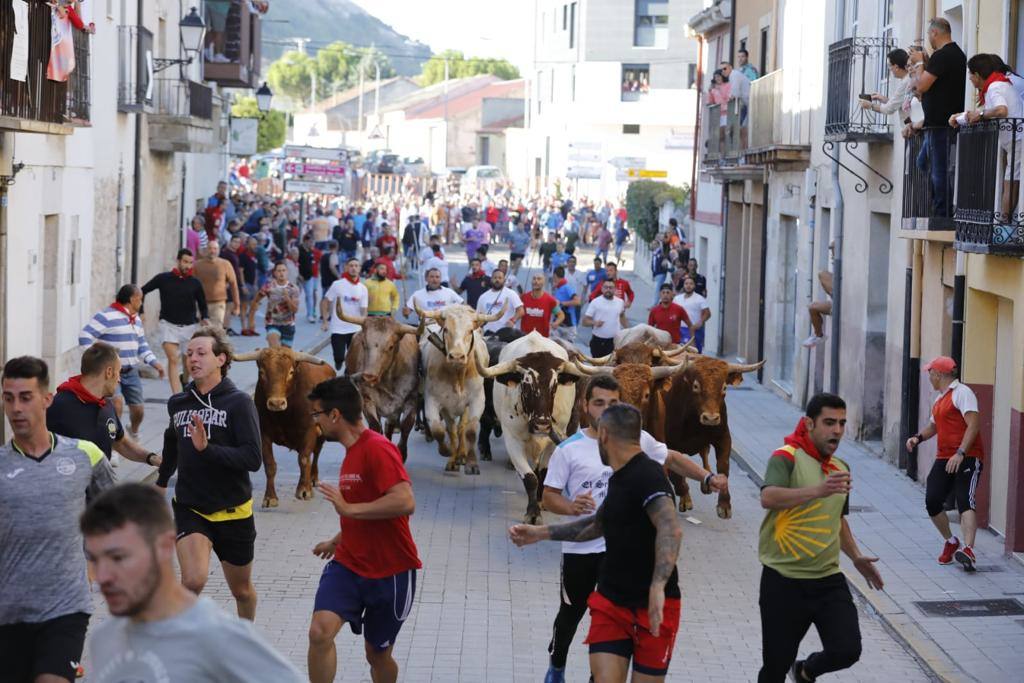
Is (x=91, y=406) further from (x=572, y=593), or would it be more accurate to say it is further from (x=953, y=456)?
(x=953, y=456)

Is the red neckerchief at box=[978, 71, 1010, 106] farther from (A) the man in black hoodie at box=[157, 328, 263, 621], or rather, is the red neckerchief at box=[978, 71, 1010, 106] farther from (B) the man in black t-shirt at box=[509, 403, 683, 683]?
(A) the man in black hoodie at box=[157, 328, 263, 621]

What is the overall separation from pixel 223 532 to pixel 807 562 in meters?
3.10

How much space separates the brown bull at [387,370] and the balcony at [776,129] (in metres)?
9.43

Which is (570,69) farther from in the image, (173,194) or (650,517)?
(650,517)

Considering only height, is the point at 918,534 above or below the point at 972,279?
below

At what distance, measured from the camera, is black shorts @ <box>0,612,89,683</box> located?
6.67 meters

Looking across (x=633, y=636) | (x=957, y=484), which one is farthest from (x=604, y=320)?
(x=633, y=636)

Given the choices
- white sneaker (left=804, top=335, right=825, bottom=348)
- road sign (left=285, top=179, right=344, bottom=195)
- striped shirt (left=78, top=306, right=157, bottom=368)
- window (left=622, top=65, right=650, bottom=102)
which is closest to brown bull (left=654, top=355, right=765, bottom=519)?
striped shirt (left=78, top=306, right=157, bottom=368)

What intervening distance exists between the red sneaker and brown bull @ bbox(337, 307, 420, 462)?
5.66 m

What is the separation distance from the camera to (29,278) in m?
19.6

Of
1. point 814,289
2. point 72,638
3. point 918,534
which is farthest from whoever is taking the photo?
point 814,289

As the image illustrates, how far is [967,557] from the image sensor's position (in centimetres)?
1288

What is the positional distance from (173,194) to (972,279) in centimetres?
2040

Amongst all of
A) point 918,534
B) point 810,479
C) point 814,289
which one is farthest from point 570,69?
point 810,479
